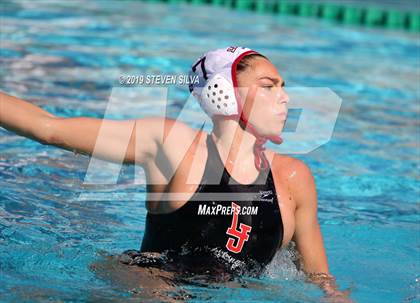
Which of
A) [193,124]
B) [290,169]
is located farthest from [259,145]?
[193,124]

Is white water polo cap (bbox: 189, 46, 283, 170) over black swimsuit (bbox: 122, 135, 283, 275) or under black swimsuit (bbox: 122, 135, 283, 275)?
over

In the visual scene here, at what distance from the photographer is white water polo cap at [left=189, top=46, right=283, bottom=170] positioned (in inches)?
127

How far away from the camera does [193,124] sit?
7293 mm

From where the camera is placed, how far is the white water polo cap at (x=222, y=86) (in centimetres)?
322

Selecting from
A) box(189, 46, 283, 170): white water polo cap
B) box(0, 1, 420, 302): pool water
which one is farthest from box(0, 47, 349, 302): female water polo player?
box(0, 1, 420, 302): pool water

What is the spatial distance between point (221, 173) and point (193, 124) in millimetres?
3999

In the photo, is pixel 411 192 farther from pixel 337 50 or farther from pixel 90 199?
pixel 337 50

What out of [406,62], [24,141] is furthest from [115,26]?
[24,141]

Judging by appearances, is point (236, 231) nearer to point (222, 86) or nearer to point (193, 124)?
point (222, 86)

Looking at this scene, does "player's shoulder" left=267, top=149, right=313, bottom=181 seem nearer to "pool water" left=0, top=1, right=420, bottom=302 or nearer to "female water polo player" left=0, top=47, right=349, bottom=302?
"female water polo player" left=0, top=47, right=349, bottom=302

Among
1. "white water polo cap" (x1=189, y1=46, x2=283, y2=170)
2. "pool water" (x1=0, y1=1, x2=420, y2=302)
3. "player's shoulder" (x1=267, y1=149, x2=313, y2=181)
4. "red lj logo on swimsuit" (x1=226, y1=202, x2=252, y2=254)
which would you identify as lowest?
"pool water" (x1=0, y1=1, x2=420, y2=302)

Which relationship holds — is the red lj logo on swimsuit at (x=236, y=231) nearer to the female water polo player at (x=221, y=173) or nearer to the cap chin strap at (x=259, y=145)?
the female water polo player at (x=221, y=173)

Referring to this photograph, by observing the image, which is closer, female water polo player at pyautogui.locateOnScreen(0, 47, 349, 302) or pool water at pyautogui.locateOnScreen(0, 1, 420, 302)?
female water polo player at pyautogui.locateOnScreen(0, 47, 349, 302)

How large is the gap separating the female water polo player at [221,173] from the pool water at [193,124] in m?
0.16
